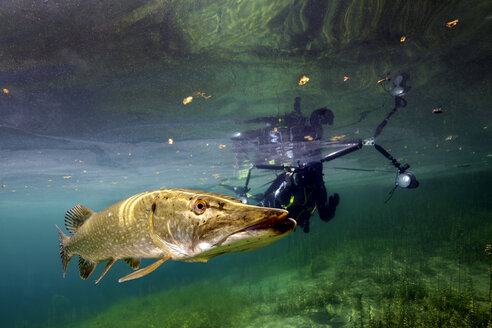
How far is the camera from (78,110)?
33.7 feet

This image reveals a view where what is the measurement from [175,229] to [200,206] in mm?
287

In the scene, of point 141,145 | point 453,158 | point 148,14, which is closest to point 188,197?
point 148,14

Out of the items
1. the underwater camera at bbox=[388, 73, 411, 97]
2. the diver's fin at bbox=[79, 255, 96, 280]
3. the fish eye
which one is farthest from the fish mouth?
the underwater camera at bbox=[388, 73, 411, 97]

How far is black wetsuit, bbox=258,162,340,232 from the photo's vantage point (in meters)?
7.58

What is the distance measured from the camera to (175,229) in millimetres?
1802

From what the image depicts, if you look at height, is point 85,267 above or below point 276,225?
below

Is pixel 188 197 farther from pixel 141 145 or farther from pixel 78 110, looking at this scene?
pixel 141 145

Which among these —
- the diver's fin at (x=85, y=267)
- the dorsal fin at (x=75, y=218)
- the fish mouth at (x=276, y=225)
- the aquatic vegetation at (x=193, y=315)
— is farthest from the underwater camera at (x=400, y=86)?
the aquatic vegetation at (x=193, y=315)

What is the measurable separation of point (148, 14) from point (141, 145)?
33.9 ft

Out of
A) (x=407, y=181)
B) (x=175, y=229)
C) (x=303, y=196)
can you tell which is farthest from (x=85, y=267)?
(x=407, y=181)

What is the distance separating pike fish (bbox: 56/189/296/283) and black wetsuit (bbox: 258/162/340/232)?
577cm

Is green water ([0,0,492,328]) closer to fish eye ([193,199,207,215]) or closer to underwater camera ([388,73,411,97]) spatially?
underwater camera ([388,73,411,97])

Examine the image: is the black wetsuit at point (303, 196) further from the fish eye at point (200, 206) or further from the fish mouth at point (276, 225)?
the fish mouth at point (276, 225)

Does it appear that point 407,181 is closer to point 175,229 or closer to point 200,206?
point 200,206
